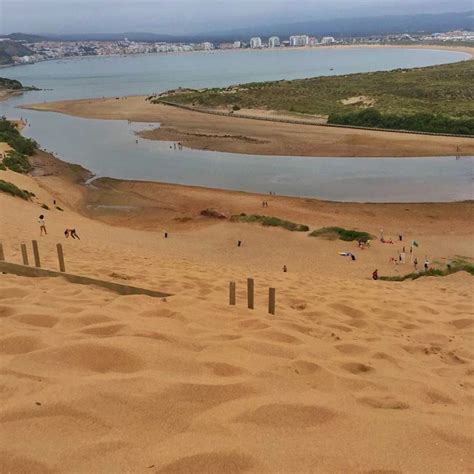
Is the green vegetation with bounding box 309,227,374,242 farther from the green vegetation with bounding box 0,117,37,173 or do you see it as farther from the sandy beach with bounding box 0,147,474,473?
the green vegetation with bounding box 0,117,37,173

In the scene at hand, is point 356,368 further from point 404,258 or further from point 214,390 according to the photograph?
point 404,258

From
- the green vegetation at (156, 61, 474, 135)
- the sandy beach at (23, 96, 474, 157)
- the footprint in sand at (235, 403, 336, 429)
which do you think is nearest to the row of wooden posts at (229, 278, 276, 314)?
the footprint in sand at (235, 403, 336, 429)

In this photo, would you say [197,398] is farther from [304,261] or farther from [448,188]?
[448,188]

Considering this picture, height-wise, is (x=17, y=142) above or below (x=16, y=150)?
above

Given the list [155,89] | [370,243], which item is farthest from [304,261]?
[155,89]

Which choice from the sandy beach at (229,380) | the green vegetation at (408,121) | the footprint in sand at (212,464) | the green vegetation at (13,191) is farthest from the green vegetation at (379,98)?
the footprint in sand at (212,464)

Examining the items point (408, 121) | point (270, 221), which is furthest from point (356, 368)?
point (408, 121)

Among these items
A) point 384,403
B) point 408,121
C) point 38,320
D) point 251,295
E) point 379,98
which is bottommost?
point 408,121
